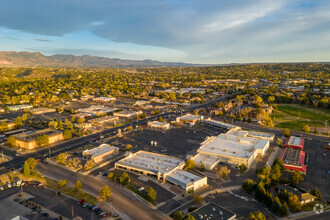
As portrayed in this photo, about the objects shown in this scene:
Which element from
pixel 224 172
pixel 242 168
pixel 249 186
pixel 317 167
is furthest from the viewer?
pixel 317 167

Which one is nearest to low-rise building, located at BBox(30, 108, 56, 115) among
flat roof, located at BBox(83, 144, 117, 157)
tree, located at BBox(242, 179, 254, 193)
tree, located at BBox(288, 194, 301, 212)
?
flat roof, located at BBox(83, 144, 117, 157)

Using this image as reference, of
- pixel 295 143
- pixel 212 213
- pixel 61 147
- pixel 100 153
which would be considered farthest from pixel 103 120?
pixel 295 143

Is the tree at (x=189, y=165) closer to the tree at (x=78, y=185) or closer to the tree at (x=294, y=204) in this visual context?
the tree at (x=294, y=204)

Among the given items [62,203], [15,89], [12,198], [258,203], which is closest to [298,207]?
[258,203]

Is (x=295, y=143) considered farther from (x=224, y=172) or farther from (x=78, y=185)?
(x=78, y=185)

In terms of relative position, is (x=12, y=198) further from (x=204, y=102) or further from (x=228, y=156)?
(x=204, y=102)

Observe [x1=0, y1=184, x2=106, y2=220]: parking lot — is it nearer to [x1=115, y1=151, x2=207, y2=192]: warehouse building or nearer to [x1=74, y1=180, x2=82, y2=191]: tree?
Result: [x1=74, y1=180, x2=82, y2=191]: tree

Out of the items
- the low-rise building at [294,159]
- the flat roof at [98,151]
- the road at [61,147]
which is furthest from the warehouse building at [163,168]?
the low-rise building at [294,159]
